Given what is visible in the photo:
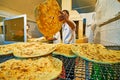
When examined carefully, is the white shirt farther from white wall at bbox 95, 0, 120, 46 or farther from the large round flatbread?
the large round flatbread

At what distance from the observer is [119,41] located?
125 cm

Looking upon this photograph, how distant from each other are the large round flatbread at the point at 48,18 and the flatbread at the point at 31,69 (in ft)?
2.50

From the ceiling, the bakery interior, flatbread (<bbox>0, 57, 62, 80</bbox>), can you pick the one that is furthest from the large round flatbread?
the ceiling

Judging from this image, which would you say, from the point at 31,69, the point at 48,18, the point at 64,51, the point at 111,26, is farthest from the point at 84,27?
the point at 31,69

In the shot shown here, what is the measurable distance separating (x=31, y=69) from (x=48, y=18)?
0.94m

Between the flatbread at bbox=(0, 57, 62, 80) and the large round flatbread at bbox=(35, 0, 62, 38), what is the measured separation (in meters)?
0.76

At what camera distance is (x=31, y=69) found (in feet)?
2.23

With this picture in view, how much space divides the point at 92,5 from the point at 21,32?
245cm

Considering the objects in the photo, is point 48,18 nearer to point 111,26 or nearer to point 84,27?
point 111,26

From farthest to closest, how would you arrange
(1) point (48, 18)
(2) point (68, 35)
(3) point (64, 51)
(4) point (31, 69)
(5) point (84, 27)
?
(5) point (84, 27)
(2) point (68, 35)
(1) point (48, 18)
(3) point (64, 51)
(4) point (31, 69)

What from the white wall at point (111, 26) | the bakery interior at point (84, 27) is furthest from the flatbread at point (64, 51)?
the white wall at point (111, 26)

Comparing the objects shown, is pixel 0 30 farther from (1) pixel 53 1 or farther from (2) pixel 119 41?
(2) pixel 119 41

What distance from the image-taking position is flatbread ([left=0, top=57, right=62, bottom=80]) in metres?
0.62

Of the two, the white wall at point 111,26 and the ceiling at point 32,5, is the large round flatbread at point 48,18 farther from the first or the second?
the ceiling at point 32,5
